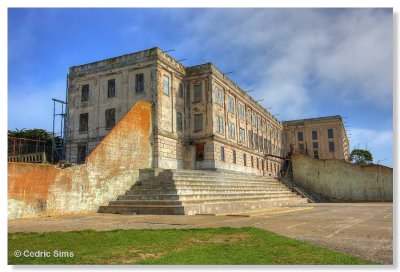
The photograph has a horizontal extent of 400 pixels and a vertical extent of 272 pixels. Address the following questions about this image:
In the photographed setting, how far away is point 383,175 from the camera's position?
29453mm

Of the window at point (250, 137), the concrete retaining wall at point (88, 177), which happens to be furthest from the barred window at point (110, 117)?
the window at point (250, 137)

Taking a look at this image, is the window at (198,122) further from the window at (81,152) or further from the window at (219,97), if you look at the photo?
the window at (81,152)

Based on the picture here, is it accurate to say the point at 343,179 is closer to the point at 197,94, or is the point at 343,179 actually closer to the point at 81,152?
the point at 197,94

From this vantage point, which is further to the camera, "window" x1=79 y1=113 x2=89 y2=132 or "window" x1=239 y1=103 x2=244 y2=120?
"window" x1=239 y1=103 x2=244 y2=120

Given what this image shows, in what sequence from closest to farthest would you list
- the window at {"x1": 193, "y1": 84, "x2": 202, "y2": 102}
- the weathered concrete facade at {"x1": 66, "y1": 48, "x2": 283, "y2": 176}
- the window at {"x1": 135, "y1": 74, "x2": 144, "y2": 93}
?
the weathered concrete facade at {"x1": 66, "y1": 48, "x2": 283, "y2": 176} → the window at {"x1": 135, "y1": 74, "x2": 144, "y2": 93} → the window at {"x1": 193, "y1": 84, "x2": 202, "y2": 102}

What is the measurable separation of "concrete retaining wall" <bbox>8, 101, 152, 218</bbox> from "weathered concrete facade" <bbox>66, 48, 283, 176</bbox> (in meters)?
4.80

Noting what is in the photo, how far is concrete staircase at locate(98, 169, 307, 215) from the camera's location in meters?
15.2

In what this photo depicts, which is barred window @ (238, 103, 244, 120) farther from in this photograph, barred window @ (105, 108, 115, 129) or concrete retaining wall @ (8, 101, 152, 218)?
concrete retaining wall @ (8, 101, 152, 218)

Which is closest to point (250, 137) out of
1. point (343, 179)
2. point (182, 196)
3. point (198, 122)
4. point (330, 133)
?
point (198, 122)

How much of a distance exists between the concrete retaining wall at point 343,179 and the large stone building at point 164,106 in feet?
20.4

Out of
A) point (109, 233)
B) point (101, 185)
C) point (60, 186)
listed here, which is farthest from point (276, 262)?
point (101, 185)

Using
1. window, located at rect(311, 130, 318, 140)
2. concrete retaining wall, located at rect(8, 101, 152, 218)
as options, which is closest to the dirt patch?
concrete retaining wall, located at rect(8, 101, 152, 218)

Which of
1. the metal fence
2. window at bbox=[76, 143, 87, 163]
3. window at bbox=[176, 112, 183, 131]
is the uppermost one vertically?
Result: window at bbox=[176, 112, 183, 131]

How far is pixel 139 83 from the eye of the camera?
26.5m
